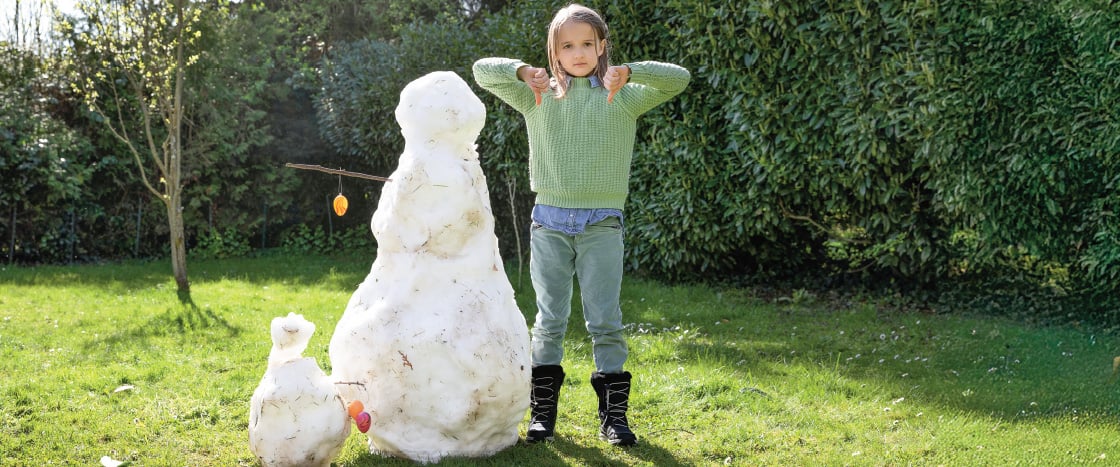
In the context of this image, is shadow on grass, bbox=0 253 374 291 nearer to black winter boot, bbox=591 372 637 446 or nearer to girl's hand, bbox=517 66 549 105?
black winter boot, bbox=591 372 637 446

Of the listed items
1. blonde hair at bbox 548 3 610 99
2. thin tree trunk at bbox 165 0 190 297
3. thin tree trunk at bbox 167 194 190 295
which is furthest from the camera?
thin tree trunk at bbox 167 194 190 295

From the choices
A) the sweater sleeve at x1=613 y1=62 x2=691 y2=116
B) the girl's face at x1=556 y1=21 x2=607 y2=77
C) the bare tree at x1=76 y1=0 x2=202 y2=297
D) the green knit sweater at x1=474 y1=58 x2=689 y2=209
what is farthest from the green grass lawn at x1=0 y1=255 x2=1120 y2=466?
the girl's face at x1=556 y1=21 x2=607 y2=77

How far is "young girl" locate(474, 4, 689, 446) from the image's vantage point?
3.75 meters

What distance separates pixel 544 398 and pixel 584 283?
53 cm

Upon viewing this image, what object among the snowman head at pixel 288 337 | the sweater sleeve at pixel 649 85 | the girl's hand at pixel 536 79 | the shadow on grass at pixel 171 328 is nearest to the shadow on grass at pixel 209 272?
the shadow on grass at pixel 171 328

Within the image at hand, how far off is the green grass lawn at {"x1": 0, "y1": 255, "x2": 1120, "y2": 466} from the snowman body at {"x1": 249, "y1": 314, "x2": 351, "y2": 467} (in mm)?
305

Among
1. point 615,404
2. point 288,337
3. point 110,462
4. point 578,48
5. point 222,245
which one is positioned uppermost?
point 578,48

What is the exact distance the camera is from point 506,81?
3871 mm

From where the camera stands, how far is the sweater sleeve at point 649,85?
379 cm

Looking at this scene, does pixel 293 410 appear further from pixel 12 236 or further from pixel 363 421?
pixel 12 236

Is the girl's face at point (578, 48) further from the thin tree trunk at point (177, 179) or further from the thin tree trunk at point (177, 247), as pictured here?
the thin tree trunk at point (177, 247)

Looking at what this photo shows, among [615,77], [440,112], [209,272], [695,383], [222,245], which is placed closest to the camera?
→ [440,112]

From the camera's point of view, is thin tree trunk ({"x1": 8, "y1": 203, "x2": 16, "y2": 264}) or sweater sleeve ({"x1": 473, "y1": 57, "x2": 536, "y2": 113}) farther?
thin tree trunk ({"x1": 8, "y1": 203, "x2": 16, "y2": 264})

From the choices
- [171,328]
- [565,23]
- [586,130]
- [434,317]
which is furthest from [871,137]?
[171,328]
